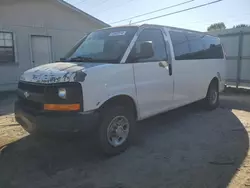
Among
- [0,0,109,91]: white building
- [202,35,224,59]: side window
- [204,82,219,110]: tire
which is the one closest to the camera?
[202,35,224,59]: side window

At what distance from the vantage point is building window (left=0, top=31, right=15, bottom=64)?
11633 millimetres

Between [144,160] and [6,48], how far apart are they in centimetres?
1024

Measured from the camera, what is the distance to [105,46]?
4660mm

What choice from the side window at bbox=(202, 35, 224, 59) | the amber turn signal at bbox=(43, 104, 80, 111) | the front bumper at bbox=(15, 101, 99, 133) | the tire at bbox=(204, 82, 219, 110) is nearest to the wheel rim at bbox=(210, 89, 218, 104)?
the tire at bbox=(204, 82, 219, 110)

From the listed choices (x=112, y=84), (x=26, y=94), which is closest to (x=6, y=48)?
(x=26, y=94)

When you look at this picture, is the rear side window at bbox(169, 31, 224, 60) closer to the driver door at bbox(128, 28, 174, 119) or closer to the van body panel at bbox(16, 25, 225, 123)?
the van body panel at bbox(16, 25, 225, 123)

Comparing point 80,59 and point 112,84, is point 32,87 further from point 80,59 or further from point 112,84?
point 112,84

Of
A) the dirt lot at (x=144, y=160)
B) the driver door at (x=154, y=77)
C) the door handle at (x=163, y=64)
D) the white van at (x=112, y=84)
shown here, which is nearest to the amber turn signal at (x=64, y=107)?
the white van at (x=112, y=84)

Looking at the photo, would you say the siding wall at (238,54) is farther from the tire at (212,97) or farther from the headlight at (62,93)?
the headlight at (62,93)

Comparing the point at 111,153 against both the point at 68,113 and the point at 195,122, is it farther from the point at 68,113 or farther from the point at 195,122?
the point at 195,122

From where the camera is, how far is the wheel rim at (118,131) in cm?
410

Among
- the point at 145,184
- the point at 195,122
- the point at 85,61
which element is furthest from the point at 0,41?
the point at 145,184

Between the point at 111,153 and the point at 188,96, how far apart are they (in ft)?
8.81

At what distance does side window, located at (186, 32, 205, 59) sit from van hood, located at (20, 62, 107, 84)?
9.85 ft
